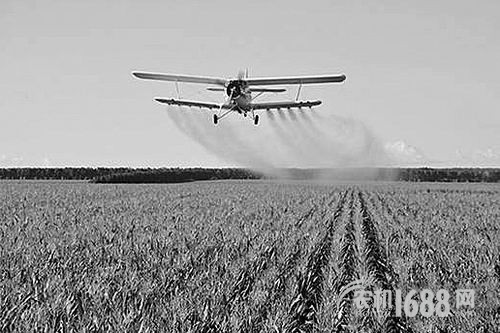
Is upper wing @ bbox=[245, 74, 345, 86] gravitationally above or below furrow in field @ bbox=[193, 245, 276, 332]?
above

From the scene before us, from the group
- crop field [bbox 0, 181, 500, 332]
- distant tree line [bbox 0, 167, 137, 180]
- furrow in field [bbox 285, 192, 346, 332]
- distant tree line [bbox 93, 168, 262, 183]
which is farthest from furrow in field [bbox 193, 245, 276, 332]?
distant tree line [bbox 0, 167, 137, 180]

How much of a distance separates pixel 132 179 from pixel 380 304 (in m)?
82.6

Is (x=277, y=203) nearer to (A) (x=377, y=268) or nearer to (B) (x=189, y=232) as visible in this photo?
(B) (x=189, y=232)

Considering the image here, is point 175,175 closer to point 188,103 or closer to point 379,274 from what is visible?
point 188,103

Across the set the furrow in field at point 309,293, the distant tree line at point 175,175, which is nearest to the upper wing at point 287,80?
the furrow in field at point 309,293

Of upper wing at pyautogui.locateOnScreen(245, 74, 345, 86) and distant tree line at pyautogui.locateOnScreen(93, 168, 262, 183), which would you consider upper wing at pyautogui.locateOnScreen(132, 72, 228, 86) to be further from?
distant tree line at pyautogui.locateOnScreen(93, 168, 262, 183)

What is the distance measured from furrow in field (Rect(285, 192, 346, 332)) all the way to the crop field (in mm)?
33

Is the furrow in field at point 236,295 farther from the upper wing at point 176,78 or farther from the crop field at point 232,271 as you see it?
the upper wing at point 176,78

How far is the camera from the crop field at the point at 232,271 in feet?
37.5

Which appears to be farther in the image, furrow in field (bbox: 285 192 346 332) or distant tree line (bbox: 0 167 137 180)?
distant tree line (bbox: 0 167 137 180)

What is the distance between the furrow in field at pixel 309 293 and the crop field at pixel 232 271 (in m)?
0.03

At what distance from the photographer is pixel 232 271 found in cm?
1581

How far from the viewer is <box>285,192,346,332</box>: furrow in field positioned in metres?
12.1

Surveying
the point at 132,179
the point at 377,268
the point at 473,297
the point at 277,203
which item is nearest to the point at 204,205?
the point at 277,203
